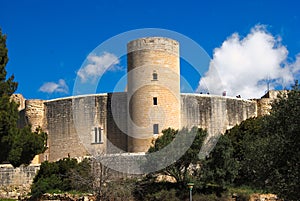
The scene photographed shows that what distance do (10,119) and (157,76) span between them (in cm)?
1418

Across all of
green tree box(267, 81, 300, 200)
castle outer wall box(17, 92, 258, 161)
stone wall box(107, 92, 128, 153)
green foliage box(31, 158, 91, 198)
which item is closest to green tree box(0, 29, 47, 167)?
green foliage box(31, 158, 91, 198)

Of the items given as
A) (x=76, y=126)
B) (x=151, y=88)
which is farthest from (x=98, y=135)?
(x=151, y=88)

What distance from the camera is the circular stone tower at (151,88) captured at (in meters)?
32.6

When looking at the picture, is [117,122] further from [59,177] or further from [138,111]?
A: [59,177]

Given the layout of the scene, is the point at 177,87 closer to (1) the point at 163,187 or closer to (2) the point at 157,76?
(2) the point at 157,76

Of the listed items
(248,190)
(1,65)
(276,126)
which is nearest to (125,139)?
(248,190)

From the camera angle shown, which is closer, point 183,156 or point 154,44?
point 183,156

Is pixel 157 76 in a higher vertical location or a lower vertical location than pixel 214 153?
higher

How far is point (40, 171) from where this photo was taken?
28531 millimetres

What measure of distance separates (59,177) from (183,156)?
5968 millimetres

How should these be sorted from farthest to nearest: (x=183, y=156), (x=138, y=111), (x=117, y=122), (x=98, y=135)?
(x=98, y=135) < (x=117, y=122) < (x=138, y=111) < (x=183, y=156)

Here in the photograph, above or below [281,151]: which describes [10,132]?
above

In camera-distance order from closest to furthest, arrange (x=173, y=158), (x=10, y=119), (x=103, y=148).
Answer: (x=10, y=119) → (x=173, y=158) → (x=103, y=148)

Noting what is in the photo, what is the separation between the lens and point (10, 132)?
1958 cm
